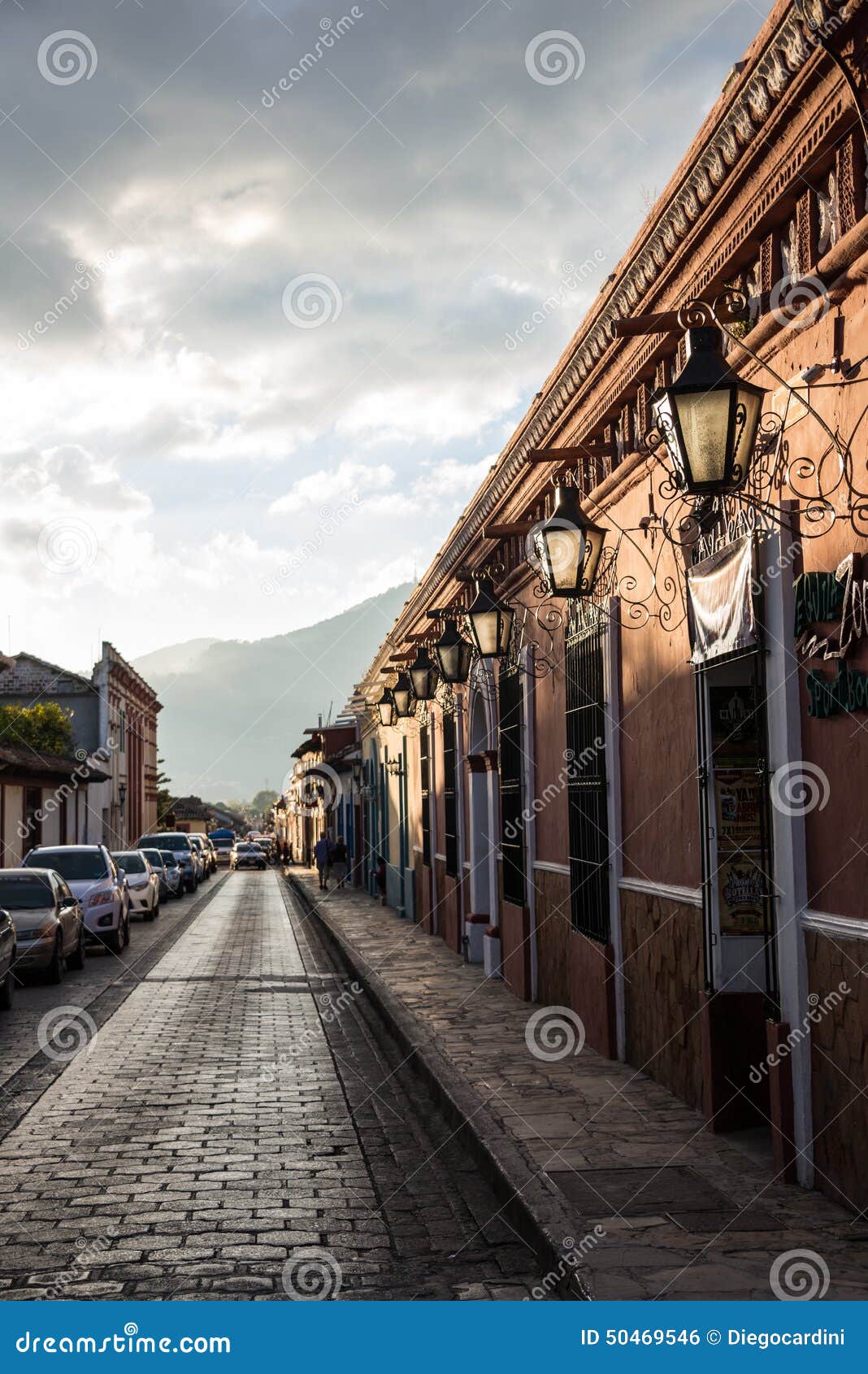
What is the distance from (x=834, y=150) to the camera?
5570 millimetres

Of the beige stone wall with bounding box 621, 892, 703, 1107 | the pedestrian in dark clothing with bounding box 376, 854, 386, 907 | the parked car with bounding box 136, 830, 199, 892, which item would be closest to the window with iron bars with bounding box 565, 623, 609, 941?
the beige stone wall with bounding box 621, 892, 703, 1107

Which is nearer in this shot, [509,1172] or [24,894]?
[509,1172]

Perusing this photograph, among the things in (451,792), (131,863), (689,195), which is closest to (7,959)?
(451,792)

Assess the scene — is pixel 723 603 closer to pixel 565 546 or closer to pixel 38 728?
pixel 565 546

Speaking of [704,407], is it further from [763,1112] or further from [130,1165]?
[130,1165]

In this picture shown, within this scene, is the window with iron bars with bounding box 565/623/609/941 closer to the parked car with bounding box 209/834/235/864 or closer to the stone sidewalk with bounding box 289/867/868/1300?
the stone sidewalk with bounding box 289/867/868/1300

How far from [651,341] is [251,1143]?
5249 millimetres

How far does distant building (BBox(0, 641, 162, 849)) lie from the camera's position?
5303cm

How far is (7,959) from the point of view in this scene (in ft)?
41.9

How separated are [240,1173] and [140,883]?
70.5 feet

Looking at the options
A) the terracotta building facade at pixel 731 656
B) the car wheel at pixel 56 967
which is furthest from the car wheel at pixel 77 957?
the terracotta building facade at pixel 731 656

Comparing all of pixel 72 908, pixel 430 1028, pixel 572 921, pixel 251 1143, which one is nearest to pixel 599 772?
pixel 572 921

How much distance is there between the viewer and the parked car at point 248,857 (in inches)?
2756

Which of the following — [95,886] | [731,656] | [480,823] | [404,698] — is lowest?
[95,886]
